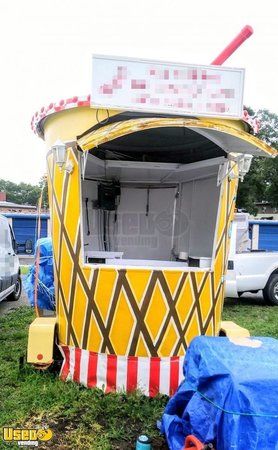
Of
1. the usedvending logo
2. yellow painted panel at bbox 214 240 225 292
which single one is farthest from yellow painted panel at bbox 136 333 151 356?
the usedvending logo

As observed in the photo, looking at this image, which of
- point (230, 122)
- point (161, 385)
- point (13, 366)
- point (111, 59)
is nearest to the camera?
point (111, 59)

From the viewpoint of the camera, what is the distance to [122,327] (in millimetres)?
4312

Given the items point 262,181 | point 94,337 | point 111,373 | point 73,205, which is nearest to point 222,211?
point 73,205

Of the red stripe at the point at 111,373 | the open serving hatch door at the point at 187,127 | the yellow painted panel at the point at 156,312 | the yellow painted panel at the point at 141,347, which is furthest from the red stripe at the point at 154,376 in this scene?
the open serving hatch door at the point at 187,127

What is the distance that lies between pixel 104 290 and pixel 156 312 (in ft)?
1.85

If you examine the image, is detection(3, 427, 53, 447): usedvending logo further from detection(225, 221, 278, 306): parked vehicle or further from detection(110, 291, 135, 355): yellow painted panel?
detection(225, 221, 278, 306): parked vehicle

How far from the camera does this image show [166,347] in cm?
439

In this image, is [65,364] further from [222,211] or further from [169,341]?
[222,211]

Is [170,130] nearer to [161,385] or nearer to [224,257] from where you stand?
[224,257]

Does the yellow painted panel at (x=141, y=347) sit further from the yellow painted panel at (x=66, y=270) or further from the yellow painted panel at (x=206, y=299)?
the yellow painted panel at (x=66, y=270)

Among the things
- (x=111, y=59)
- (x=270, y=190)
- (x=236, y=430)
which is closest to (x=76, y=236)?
(x=111, y=59)

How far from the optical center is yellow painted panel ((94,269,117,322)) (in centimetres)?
429

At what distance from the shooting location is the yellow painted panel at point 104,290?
14.1 feet

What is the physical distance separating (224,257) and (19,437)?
2724mm
